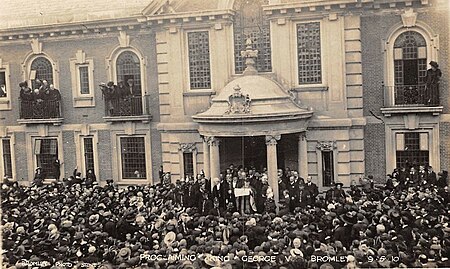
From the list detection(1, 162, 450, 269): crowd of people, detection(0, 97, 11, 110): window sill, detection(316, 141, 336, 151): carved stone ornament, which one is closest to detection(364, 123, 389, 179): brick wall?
detection(1, 162, 450, 269): crowd of people

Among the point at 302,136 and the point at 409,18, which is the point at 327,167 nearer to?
the point at 302,136

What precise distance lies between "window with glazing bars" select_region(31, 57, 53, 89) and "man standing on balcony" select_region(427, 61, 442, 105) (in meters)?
12.5

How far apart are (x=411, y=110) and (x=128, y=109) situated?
9245 mm

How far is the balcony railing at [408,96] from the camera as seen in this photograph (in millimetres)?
16672

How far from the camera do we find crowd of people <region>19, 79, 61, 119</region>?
18.8 m

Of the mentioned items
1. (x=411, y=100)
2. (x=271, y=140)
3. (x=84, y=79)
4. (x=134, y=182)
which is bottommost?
(x=134, y=182)

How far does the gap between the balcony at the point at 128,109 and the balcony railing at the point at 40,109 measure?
1.75m

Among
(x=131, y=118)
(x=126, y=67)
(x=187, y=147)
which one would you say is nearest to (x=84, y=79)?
(x=126, y=67)

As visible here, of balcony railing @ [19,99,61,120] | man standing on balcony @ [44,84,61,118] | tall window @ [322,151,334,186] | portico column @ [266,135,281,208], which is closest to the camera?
portico column @ [266,135,281,208]

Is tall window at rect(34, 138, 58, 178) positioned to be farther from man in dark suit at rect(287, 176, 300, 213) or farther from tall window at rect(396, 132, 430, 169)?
tall window at rect(396, 132, 430, 169)

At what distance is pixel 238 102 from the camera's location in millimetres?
17625

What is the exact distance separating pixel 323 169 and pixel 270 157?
1924 mm

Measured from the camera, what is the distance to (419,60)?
1702cm

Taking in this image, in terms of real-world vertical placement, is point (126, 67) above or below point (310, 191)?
above
